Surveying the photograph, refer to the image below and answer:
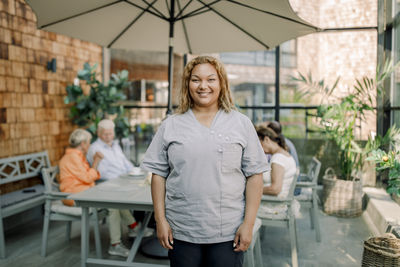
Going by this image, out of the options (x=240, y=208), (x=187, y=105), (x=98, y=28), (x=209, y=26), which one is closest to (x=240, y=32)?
(x=209, y=26)

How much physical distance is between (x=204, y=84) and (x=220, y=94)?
0.39ft

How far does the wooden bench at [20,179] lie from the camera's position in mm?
3469

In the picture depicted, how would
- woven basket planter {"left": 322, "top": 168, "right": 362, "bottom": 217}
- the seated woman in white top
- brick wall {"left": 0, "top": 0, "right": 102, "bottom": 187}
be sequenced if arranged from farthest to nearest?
1. woven basket planter {"left": 322, "top": 168, "right": 362, "bottom": 217}
2. brick wall {"left": 0, "top": 0, "right": 102, "bottom": 187}
3. the seated woman in white top

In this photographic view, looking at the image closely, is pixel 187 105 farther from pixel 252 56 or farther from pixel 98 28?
pixel 252 56

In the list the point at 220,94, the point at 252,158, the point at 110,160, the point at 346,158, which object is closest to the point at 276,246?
the point at 346,158

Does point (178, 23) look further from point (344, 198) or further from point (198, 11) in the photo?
point (344, 198)

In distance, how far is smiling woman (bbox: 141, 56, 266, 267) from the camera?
151cm

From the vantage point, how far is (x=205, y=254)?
1569mm

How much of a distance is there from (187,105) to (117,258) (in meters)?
2.25

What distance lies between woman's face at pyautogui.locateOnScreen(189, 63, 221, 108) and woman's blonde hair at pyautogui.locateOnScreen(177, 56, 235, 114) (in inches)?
0.9

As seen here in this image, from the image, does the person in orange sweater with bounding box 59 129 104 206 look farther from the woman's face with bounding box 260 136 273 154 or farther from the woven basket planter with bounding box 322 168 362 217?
the woven basket planter with bounding box 322 168 362 217

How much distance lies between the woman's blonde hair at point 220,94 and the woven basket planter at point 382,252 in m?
1.52

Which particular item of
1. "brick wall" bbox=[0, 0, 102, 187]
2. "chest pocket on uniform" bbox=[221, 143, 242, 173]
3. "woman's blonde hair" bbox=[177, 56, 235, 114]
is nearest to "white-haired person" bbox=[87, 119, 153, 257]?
"brick wall" bbox=[0, 0, 102, 187]

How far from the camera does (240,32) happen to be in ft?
11.2
